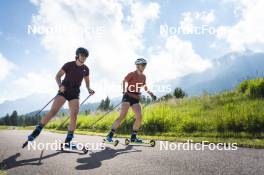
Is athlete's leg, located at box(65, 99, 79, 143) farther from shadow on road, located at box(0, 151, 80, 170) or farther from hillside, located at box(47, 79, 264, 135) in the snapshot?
hillside, located at box(47, 79, 264, 135)

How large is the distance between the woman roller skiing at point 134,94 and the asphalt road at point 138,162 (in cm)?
242

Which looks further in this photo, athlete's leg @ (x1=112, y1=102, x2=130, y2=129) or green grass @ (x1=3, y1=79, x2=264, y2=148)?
green grass @ (x1=3, y1=79, x2=264, y2=148)

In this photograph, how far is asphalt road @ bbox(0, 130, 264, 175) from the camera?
5.04 m

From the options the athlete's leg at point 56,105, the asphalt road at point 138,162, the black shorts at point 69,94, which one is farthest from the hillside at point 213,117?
the athlete's leg at point 56,105

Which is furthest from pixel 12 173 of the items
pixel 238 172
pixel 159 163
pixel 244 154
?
pixel 244 154

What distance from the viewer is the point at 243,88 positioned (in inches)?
745

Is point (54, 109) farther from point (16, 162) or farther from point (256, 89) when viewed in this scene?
point (256, 89)

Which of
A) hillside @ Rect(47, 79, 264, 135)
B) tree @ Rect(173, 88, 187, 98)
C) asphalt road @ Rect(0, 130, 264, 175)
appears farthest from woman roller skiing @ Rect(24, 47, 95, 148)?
tree @ Rect(173, 88, 187, 98)

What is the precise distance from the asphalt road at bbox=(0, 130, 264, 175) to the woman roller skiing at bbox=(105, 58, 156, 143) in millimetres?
2417

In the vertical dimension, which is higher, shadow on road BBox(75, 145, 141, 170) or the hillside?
the hillside

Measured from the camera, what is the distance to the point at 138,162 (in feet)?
19.4

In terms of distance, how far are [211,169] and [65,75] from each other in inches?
193

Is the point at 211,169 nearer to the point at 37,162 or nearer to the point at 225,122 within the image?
the point at 37,162

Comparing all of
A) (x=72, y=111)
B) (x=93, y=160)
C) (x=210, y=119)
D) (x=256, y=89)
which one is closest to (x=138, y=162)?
(x=93, y=160)
